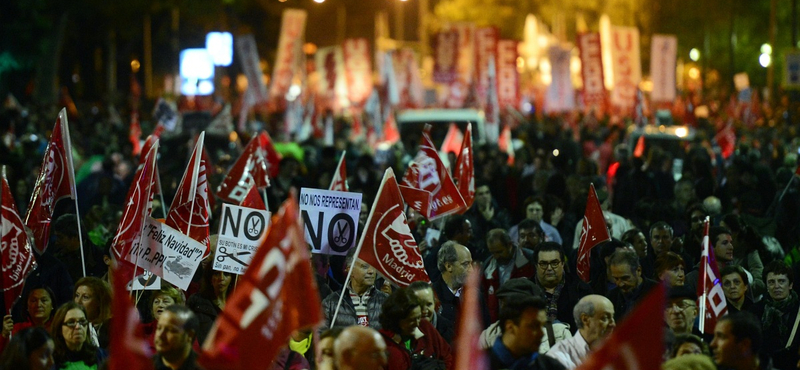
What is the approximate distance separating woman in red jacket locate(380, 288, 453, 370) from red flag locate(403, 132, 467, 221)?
3.88 metres

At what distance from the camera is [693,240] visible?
34.7 ft

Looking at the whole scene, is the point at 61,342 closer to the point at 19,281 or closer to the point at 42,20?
the point at 19,281

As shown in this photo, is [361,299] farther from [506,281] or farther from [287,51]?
[287,51]

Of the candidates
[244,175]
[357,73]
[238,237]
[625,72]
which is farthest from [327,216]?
[357,73]

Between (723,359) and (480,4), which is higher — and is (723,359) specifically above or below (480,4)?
below

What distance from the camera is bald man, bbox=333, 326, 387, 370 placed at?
18.4 ft

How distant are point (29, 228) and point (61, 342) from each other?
2.56m

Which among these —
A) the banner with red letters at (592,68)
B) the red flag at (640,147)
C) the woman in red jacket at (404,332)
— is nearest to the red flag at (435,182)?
the woman in red jacket at (404,332)

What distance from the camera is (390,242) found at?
8.19 meters

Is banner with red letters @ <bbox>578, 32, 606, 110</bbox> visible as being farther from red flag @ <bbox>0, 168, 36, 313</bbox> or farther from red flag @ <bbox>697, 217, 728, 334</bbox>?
red flag @ <bbox>0, 168, 36, 313</bbox>

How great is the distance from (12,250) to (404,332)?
2.51 metres

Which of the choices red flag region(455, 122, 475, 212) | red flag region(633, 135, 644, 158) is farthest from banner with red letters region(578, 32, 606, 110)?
red flag region(455, 122, 475, 212)

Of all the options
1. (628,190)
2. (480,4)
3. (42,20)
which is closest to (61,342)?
(628,190)

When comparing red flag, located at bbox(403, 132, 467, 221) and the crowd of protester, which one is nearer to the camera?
the crowd of protester
